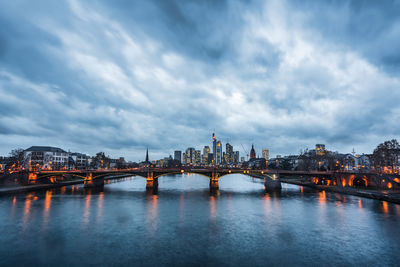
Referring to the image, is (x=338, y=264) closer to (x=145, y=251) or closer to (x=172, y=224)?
(x=145, y=251)

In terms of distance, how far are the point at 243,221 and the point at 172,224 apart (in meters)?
13.4

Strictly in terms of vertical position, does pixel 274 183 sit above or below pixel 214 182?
below

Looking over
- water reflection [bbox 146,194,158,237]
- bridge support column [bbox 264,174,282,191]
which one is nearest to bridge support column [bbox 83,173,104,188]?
water reflection [bbox 146,194,158,237]

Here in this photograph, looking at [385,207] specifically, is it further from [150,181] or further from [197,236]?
[150,181]

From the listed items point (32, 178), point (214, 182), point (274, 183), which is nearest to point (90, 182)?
point (32, 178)

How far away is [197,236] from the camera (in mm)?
32188

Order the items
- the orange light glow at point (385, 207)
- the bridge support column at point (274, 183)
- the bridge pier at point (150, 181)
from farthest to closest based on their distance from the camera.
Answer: the bridge pier at point (150, 181), the bridge support column at point (274, 183), the orange light glow at point (385, 207)

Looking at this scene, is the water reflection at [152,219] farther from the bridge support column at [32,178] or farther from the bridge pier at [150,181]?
the bridge support column at [32,178]

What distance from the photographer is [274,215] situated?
46.1 m

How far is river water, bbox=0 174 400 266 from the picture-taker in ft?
79.4

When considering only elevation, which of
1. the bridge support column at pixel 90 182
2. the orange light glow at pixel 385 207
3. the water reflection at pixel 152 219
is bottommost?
the water reflection at pixel 152 219

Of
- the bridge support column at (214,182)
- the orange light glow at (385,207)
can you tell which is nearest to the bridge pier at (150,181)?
the bridge support column at (214,182)

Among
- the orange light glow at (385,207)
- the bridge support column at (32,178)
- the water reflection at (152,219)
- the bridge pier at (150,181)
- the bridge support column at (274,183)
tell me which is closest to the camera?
the water reflection at (152,219)

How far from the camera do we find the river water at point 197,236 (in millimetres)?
24188
